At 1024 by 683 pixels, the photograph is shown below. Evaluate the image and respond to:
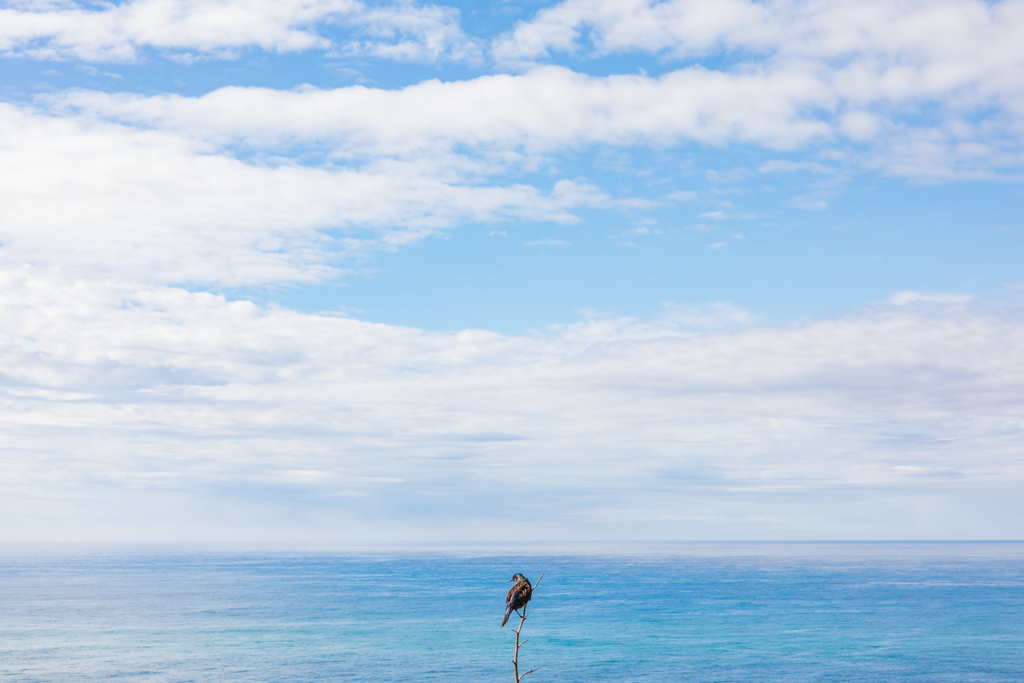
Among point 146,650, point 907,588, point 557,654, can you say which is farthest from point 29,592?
point 907,588

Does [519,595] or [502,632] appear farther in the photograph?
[502,632]

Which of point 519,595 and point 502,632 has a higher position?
point 519,595

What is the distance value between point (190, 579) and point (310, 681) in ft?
376

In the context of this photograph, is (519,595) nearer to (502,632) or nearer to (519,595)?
(519,595)

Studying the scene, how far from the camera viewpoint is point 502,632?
84625 mm

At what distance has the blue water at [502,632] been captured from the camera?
62.2 meters

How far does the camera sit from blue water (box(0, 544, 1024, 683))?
62156mm

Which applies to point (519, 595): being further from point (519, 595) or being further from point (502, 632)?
point (502, 632)

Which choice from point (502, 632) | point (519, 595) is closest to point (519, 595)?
point (519, 595)

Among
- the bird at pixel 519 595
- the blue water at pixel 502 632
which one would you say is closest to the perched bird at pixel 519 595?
the bird at pixel 519 595

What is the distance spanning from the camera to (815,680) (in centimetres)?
5847

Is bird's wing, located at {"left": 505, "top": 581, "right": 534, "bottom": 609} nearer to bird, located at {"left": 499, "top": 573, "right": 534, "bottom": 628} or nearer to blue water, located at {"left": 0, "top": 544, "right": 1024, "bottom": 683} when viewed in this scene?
bird, located at {"left": 499, "top": 573, "right": 534, "bottom": 628}

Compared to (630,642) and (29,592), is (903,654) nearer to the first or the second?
(630,642)

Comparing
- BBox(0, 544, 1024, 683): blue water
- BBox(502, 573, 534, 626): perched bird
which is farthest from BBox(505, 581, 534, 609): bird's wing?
BBox(0, 544, 1024, 683): blue water
